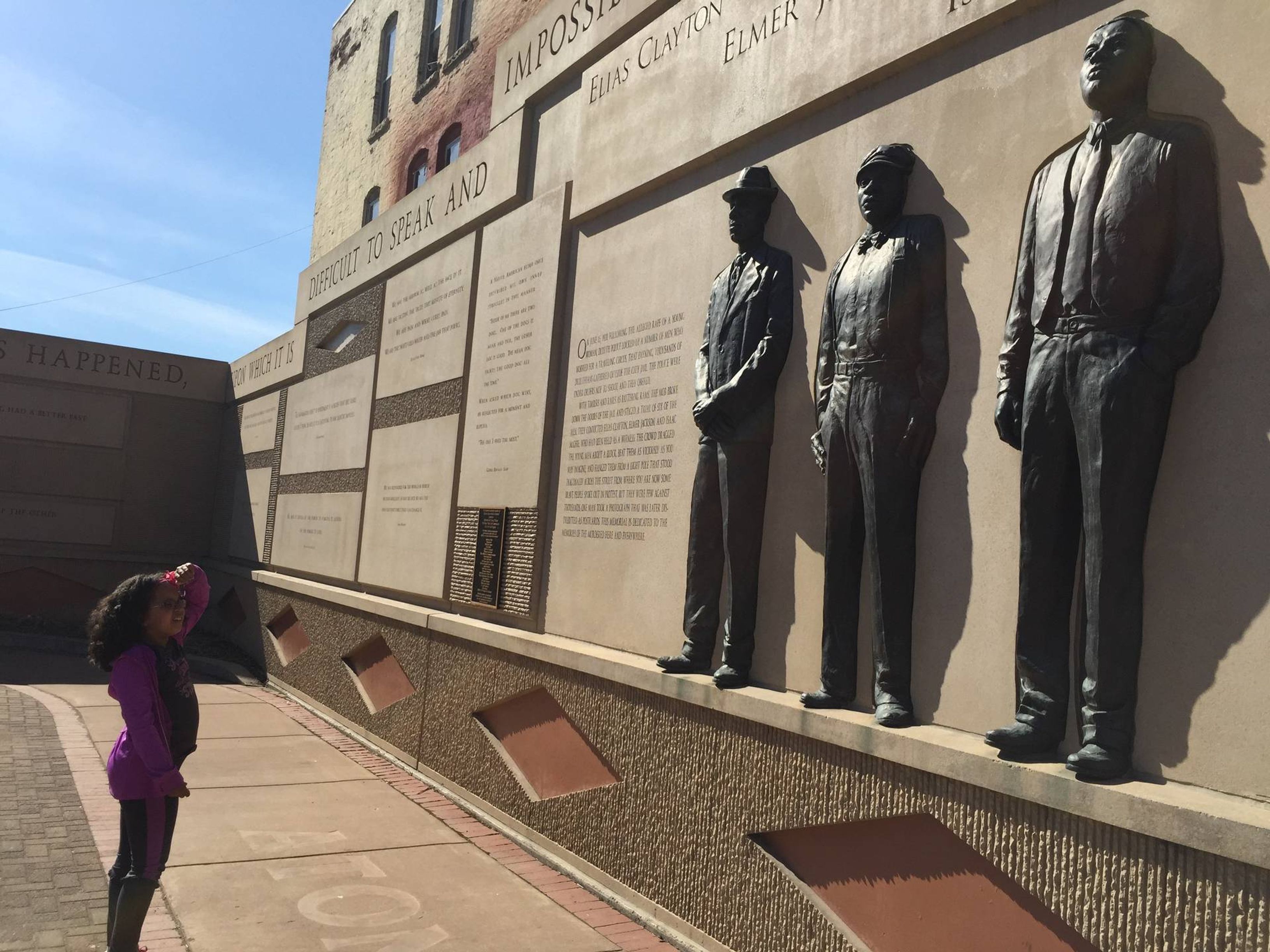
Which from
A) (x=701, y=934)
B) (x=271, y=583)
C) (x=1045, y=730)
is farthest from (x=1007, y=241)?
(x=271, y=583)

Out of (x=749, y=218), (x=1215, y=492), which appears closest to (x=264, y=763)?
(x=749, y=218)

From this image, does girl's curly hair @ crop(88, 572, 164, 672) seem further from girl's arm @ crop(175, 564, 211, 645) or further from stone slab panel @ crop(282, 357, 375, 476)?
stone slab panel @ crop(282, 357, 375, 476)

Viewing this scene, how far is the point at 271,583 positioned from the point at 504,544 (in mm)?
5215

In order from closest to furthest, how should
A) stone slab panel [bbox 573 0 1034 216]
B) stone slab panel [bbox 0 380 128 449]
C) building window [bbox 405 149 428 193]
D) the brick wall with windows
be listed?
stone slab panel [bbox 573 0 1034 216], stone slab panel [bbox 0 380 128 449], the brick wall with windows, building window [bbox 405 149 428 193]

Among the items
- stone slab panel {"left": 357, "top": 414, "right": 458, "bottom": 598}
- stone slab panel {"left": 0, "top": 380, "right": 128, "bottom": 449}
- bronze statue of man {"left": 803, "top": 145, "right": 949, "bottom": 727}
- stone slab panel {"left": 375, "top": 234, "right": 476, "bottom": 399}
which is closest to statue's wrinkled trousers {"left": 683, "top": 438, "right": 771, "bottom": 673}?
bronze statue of man {"left": 803, "top": 145, "right": 949, "bottom": 727}

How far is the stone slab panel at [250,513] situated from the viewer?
11891 millimetres

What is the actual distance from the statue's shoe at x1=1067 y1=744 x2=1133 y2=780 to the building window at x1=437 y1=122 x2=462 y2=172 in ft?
47.1

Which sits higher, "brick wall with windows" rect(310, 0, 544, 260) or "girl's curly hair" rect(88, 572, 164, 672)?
"brick wall with windows" rect(310, 0, 544, 260)

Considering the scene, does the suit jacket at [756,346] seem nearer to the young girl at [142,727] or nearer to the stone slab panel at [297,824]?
the young girl at [142,727]

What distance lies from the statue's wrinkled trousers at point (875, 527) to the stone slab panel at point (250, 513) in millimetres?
9104

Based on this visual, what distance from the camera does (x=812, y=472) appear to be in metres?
4.19

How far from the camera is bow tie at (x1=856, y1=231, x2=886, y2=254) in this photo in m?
3.82

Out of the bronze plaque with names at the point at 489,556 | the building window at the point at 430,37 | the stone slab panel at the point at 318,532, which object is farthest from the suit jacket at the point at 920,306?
the building window at the point at 430,37

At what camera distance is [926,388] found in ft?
11.8
